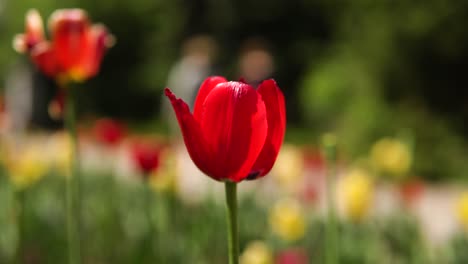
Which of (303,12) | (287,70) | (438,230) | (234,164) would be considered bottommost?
(438,230)

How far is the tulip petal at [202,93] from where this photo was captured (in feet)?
3.48

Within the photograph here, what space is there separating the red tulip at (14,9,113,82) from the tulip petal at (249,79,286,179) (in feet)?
2.78

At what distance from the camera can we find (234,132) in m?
1.04

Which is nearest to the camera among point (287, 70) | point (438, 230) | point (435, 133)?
point (438, 230)

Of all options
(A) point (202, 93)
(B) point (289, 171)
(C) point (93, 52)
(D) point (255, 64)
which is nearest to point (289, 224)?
(B) point (289, 171)

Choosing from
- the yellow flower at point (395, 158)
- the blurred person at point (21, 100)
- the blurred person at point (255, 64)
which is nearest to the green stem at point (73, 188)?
the yellow flower at point (395, 158)

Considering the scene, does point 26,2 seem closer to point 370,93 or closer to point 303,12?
point 303,12

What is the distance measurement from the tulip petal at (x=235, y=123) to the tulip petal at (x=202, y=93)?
2cm

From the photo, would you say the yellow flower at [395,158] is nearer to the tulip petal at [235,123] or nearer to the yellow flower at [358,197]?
A: the yellow flower at [358,197]

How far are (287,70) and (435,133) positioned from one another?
922cm

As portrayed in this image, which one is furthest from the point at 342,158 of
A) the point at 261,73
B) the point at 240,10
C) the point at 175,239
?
the point at 240,10

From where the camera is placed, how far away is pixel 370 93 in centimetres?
856

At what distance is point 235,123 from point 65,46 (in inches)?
37.7

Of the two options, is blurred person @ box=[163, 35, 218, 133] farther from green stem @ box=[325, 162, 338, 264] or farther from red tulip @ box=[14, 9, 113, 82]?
green stem @ box=[325, 162, 338, 264]
